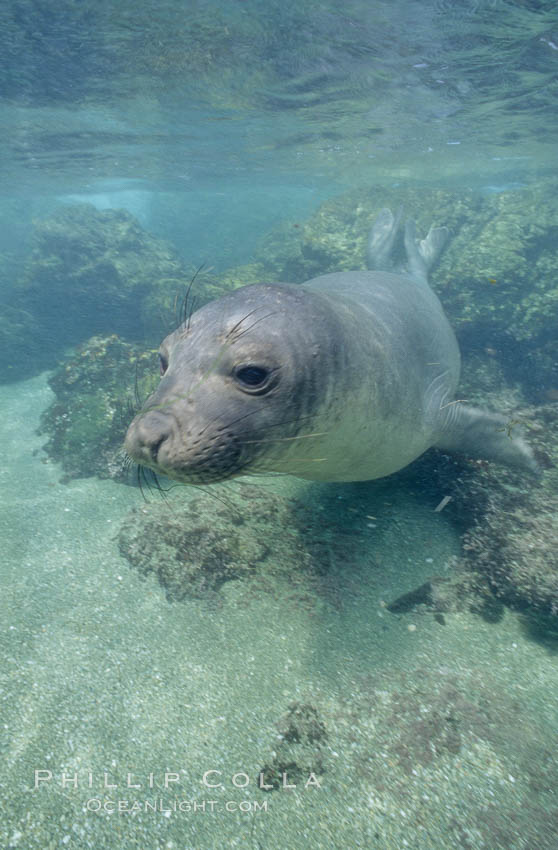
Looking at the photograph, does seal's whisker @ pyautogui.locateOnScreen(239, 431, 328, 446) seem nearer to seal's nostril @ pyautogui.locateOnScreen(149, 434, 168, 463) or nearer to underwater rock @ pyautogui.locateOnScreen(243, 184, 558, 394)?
seal's nostril @ pyautogui.locateOnScreen(149, 434, 168, 463)

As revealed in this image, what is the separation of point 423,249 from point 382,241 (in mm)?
761

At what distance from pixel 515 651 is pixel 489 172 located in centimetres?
3018

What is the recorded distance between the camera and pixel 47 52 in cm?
1036

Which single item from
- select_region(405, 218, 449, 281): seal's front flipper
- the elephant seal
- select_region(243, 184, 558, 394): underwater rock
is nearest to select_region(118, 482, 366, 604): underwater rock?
the elephant seal

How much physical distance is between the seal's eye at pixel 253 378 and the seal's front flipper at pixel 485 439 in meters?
2.24

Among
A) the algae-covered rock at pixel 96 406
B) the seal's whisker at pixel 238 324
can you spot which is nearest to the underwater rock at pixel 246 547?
the seal's whisker at pixel 238 324

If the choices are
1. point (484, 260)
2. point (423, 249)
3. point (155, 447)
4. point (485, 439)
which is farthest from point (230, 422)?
point (484, 260)

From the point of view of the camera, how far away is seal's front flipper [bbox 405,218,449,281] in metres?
7.36

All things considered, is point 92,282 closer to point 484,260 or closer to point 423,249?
point 423,249

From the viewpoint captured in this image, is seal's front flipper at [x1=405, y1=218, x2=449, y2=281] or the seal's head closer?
the seal's head

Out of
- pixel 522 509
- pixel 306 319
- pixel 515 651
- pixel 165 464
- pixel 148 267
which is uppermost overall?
pixel 306 319

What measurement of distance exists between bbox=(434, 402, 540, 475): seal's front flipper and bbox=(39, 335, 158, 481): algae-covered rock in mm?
3109

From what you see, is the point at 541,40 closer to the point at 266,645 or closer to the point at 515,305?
the point at 515,305

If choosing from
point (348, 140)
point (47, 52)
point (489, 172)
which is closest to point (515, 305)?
point (47, 52)
